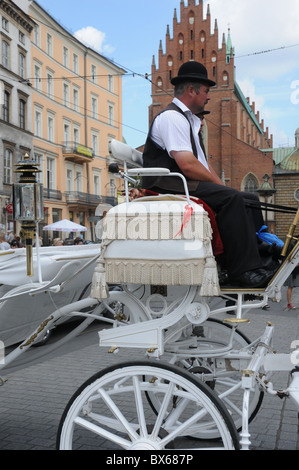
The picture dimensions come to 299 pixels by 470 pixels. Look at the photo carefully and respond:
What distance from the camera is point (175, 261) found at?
8.42 feet

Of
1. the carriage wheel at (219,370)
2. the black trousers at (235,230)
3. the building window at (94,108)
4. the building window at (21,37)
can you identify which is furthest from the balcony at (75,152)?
the black trousers at (235,230)

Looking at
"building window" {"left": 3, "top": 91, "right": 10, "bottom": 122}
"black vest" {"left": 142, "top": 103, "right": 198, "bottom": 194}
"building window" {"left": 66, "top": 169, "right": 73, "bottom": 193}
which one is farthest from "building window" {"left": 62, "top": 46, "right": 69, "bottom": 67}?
"black vest" {"left": 142, "top": 103, "right": 198, "bottom": 194}

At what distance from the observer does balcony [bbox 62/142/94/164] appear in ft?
133

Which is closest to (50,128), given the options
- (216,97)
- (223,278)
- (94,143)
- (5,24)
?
(94,143)

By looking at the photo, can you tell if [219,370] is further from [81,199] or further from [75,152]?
[81,199]

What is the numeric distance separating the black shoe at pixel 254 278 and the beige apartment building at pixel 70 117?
3206 centimetres

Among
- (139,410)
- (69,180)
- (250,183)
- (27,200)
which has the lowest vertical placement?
(139,410)

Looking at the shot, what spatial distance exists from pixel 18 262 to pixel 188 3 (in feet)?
193

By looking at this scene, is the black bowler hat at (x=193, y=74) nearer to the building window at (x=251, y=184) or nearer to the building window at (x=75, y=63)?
the building window at (x=75, y=63)

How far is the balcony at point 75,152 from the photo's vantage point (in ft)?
133

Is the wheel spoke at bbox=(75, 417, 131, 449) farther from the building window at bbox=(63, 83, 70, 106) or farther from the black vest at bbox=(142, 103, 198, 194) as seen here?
the building window at bbox=(63, 83, 70, 106)

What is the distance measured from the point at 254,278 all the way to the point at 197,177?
66 centimetres

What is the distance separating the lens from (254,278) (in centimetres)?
276
